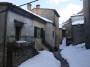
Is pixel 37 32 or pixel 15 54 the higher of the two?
pixel 37 32

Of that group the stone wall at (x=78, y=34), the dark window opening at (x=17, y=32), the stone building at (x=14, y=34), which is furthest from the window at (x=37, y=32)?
the stone wall at (x=78, y=34)

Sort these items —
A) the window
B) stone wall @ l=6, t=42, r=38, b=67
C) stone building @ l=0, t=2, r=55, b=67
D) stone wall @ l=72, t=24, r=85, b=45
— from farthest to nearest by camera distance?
stone wall @ l=72, t=24, r=85, b=45
the window
stone building @ l=0, t=2, r=55, b=67
stone wall @ l=6, t=42, r=38, b=67

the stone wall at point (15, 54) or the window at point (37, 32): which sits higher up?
the window at point (37, 32)

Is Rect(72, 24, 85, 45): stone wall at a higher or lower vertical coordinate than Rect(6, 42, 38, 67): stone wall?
higher

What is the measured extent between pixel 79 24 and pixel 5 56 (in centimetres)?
1709

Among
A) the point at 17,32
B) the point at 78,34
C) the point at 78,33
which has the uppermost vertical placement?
the point at 17,32

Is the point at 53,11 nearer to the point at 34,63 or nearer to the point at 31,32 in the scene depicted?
the point at 31,32

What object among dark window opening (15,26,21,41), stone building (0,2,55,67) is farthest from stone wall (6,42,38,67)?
dark window opening (15,26,21,41)

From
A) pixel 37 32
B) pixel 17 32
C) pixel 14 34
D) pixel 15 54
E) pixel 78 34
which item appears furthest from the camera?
pixel 78 34

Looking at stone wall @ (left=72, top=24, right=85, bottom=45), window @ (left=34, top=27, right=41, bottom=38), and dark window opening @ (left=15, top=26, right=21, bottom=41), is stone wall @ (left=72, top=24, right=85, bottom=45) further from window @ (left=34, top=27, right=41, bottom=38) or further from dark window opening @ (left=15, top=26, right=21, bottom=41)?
dark window opening @ (left=15, top=26, right=21, bottom=41)

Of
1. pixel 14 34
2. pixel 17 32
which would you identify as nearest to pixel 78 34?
pixel 17 32

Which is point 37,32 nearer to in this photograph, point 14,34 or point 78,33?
point 14,34

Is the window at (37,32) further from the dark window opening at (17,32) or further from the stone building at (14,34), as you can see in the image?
the dark window opening at (17,32)

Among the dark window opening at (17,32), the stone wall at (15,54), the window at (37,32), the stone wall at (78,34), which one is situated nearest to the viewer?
the stone wall at (15,54)
